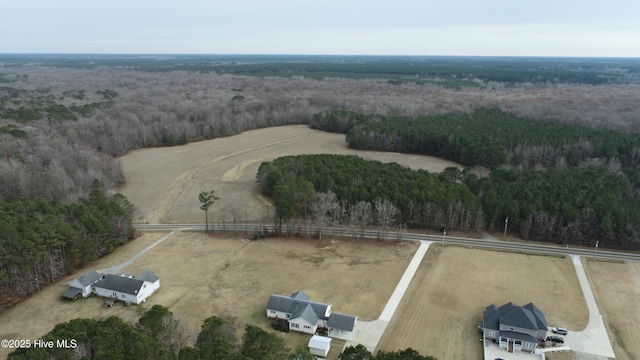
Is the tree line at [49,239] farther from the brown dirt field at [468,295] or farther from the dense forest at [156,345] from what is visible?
the brown dirt field at [468,295]

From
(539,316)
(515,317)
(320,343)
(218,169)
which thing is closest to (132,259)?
(320,343)

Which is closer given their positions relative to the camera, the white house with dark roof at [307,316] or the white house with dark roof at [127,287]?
the white house with dark roof at [307,316]

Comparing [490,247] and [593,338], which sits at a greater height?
[593,338]

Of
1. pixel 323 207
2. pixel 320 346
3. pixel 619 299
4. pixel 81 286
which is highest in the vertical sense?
pixel 323 207

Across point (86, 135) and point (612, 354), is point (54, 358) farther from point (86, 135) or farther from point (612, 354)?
point (86, 135)

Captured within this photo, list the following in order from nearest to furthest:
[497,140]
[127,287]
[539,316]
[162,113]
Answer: [539,316] → [127,287] → [497,140] → [162,113]

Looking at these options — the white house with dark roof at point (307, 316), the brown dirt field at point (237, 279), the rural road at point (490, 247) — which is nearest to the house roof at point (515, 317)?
the rural road at point (490, 247)

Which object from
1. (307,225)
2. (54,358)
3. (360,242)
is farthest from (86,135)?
(54,358)

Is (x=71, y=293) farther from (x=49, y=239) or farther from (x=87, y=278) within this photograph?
(x=49, y=239)
